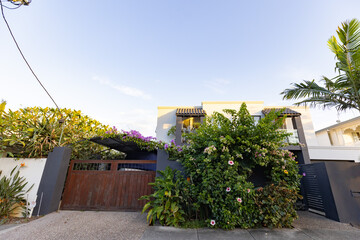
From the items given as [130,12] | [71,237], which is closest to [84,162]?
[71,237]

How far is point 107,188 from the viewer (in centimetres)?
525

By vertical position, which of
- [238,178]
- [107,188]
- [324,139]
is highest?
[324,139]

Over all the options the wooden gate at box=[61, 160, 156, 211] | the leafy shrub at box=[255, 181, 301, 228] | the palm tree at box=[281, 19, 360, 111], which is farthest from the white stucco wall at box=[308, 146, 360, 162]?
the wooden gate at box=[61, 160, 156, 211]

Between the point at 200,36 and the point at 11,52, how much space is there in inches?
291

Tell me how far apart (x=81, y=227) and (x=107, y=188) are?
1611 mm

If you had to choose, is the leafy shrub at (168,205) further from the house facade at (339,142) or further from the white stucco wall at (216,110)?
the house facade at (339,142)

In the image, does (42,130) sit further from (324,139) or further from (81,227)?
(324,139)

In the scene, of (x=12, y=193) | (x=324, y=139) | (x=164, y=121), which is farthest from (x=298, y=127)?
(x=12, y=193)

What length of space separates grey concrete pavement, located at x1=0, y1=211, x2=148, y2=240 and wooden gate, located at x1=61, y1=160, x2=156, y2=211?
454 millimetres

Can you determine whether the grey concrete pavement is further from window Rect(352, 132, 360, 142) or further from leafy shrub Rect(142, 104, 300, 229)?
window Rect(352, 132, 360, 142)

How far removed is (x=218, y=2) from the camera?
22.1 feet

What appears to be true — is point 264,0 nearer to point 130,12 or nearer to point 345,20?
point 345,20

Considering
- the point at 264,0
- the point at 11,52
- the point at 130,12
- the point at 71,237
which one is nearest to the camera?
the point at 71,237

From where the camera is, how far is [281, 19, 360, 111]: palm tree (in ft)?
14.1
